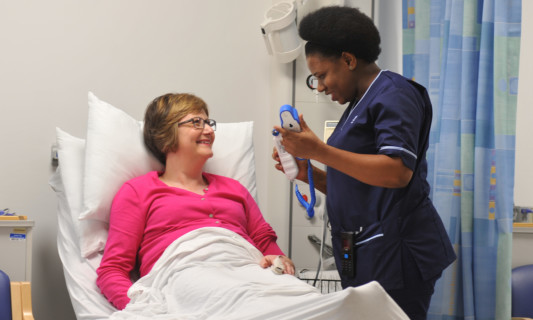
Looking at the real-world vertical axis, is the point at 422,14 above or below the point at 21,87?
above

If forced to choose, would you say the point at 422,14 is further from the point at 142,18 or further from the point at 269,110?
the point at 142,18

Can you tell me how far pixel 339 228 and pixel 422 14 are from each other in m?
1.20

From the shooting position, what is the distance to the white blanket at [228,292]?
117 cm

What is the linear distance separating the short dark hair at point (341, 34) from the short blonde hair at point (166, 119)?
75 centimetres

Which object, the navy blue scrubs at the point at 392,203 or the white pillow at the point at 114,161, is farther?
the white pillow at the point at 114,161

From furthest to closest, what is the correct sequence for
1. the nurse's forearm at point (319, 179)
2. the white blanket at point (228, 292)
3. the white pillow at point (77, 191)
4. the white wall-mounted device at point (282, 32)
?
the white wall-mounted device at point (282, 32)
the white pillow at point (77, 191)
the nurse's forearm at point (319, 179)
the white blanket at point (228, 292)

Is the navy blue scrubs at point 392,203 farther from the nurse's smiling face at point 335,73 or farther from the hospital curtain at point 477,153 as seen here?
the hospital curtain at point 477,153

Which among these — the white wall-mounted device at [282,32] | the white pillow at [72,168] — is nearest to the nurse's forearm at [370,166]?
the white pillow at [72,168]

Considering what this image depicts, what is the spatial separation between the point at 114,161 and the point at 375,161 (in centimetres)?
111

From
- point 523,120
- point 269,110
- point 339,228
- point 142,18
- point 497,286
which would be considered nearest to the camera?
point 339,228

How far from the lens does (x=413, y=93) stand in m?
1.56

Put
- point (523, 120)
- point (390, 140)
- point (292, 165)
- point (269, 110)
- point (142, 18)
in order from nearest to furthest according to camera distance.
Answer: point (390, 140)
point (292, 165)
point (523, 120)
point (142, 18)
point (269, 110)

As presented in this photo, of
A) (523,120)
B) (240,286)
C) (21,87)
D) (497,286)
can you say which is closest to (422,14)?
(523,120)

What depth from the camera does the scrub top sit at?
1502mm
